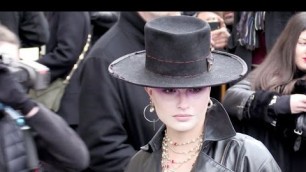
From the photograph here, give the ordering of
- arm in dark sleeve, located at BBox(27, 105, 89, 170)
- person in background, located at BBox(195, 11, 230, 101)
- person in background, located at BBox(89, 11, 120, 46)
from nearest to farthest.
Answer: arm in dark sleeve, located at BBox(27, 105, 89, 170) → person in background, located at BBox(195, 11, 230, 101) → person in background, located at BBox(89, 11, 120, 46)

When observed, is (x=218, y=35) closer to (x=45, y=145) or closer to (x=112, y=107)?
(x=112, y=107)

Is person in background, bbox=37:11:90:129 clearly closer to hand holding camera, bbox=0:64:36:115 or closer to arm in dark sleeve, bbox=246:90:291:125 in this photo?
arm in dark sleeve, bbox=246:90:291:125

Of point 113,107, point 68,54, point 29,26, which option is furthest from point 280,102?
point 29,26

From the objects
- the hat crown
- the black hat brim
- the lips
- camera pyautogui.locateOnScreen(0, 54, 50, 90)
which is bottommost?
the lips

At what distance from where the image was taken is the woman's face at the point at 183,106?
4.44 ft

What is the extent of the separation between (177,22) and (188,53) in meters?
0.15

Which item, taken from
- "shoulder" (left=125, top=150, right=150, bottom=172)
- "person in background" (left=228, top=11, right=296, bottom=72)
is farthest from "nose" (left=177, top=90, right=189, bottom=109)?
"person in background" (left=228, top=11, right=296, bottom=72)

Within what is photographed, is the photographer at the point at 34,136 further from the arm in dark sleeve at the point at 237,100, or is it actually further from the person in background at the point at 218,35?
the person in background at the point at 218,35

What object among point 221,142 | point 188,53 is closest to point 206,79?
point 188,53

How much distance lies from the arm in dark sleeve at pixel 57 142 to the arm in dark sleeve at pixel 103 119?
519mm

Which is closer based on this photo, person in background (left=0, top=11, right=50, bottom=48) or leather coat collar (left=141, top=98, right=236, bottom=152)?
leather coat collar (left=141, top=98, right=236, bottom=152)

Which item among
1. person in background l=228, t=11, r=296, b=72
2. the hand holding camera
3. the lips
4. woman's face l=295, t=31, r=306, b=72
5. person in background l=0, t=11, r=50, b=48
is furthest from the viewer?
person in background l=0, t=11, r=50, b=48

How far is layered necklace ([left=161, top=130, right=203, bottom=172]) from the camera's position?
144 cm
